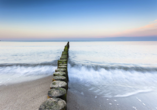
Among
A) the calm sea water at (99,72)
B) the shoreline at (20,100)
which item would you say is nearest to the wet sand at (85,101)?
the shoreline at (20,100)

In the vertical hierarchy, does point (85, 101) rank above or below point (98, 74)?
above

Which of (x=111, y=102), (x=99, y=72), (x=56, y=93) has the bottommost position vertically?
(x=99, y=72)

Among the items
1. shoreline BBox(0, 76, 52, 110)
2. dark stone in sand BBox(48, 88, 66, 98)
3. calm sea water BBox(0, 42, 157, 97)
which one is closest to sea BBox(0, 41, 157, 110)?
calm sea water BBox(0, 42, 157, 97)

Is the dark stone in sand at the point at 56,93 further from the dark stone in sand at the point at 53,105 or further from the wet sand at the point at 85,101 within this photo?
the wet sand at the point at 85,101

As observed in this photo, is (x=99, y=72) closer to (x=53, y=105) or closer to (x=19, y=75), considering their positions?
(x=19, y=75)

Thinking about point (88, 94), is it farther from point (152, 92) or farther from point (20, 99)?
point (152, 92)

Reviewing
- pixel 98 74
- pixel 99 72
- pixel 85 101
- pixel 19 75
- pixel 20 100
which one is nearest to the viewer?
pixel 20 100

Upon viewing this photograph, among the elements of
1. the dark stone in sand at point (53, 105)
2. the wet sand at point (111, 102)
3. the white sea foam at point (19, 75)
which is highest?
the dark stone in sand at point (53, 105)

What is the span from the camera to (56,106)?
128cm

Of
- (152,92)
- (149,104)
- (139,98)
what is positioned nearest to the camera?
(149,104)

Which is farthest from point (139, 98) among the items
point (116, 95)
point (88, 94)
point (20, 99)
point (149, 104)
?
point (20, 99)

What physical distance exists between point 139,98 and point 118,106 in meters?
0.99

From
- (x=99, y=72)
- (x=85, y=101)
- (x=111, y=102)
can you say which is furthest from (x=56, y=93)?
(x=99, y=72)

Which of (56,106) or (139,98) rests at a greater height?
(56,106)
